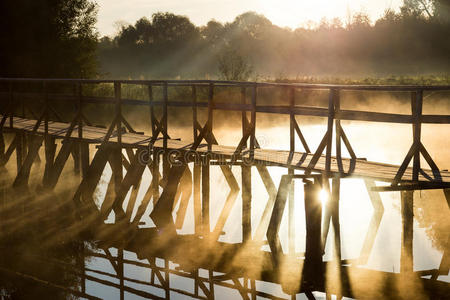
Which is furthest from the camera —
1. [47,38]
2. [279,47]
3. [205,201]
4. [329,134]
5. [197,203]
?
[279,47]

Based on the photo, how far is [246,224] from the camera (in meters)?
15.8

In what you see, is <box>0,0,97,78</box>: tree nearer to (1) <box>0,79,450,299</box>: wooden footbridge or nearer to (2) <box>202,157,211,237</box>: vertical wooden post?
(1) <box>0,79,450,299</box>: wooden footbridge

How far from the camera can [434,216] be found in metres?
16.7

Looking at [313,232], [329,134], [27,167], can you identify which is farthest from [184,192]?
[329,134]

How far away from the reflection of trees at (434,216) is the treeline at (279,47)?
2237 cm

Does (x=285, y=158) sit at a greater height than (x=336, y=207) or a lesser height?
greater

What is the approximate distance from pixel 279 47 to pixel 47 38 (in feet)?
202

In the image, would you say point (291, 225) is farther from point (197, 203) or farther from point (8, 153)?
point (8, 153)

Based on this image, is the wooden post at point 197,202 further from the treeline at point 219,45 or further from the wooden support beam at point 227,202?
the treeline at point 219,45

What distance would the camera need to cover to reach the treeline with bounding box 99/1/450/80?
69.1 metres

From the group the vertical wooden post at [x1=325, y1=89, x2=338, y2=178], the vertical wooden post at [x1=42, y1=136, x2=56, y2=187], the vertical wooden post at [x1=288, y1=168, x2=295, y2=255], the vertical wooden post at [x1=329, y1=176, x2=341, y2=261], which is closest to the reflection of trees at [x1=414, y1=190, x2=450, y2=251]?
the vertical wooden post at [x1=329, y1=176, x2=341, y2=261]

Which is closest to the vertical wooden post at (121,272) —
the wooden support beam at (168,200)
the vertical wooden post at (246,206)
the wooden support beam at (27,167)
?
the wooden support beam at (168,200)

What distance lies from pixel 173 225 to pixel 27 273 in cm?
377

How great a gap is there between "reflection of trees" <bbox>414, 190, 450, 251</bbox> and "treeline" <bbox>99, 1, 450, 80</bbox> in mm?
22373
